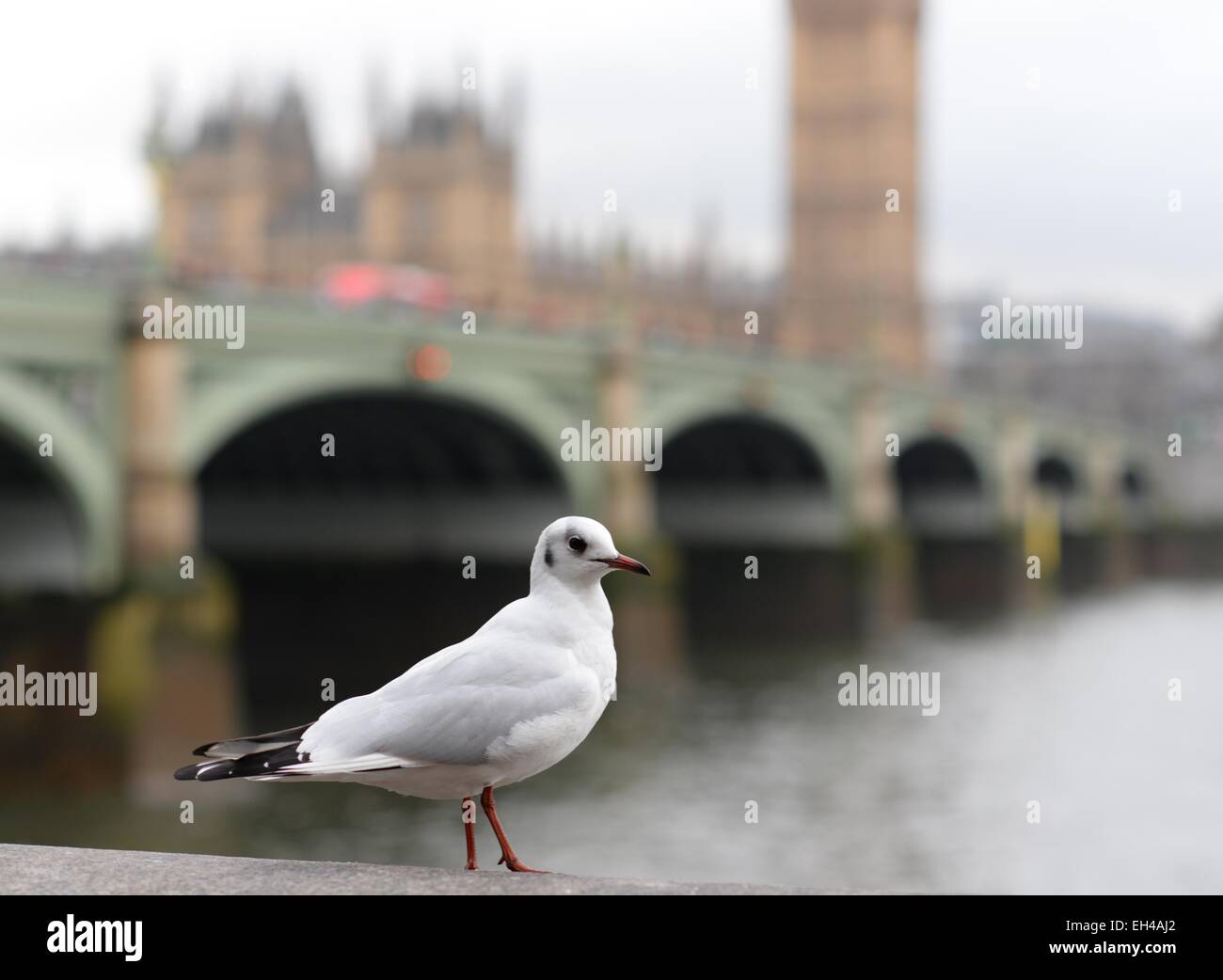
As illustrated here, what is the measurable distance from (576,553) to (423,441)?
25.5 meters

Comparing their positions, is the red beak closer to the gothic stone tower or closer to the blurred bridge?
the blurred bridge

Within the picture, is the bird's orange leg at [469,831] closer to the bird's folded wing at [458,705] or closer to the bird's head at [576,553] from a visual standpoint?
the bird's folded wing at [458,705]

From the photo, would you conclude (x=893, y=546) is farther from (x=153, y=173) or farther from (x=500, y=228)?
(x=500, y=228)

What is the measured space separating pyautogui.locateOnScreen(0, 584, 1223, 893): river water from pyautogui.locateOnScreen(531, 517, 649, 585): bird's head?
27.0 feet

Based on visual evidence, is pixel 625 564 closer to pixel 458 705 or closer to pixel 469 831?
pixel 458 705

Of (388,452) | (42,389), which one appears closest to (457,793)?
(42,389)

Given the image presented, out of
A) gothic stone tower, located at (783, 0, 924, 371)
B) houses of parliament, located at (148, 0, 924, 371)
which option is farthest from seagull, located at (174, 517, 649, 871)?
gothic stone tower, located at (783, 0, 924, 371)

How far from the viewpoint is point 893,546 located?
36719 mm

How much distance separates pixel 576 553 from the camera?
305cm

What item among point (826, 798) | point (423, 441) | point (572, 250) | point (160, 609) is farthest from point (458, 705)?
point (572, 250)

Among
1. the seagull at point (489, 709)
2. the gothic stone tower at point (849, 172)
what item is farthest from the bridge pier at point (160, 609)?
the gothic stone tower at point (849, 172)

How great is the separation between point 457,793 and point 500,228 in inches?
2972

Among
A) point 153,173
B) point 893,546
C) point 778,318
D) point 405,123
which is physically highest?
point 405,123

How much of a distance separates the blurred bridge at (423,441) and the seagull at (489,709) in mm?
14542
